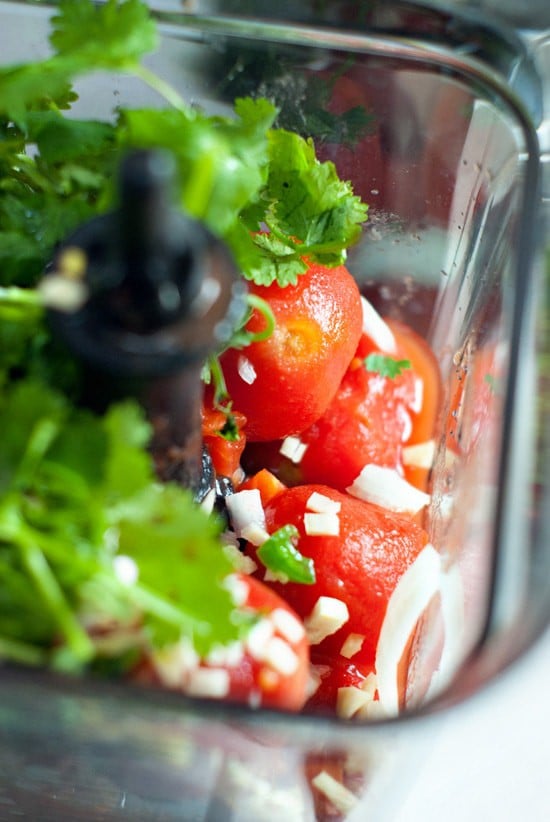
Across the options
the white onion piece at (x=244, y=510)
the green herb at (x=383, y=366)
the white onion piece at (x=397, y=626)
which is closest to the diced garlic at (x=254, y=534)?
the white onion piece at (x=244, y=510)

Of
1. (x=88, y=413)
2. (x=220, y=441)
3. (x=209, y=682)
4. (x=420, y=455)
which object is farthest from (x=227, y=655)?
(x=420, y=455)

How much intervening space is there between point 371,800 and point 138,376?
31 centimetres

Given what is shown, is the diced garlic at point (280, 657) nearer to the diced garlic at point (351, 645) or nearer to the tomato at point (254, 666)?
the tomato at point (254, 666)

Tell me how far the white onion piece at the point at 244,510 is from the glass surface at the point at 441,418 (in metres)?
0.15

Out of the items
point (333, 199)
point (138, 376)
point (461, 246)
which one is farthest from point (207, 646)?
point (461, 246)

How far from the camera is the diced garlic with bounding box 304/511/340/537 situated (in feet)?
2.31

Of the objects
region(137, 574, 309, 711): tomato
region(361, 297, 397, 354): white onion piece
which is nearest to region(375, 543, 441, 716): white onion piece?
region(137, 574, 309, 711): tomato

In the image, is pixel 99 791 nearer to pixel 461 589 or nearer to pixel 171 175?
pixel 461 589

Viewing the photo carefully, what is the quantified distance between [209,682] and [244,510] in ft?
0.77

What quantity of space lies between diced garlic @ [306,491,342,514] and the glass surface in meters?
0.09

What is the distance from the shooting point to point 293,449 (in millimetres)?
820

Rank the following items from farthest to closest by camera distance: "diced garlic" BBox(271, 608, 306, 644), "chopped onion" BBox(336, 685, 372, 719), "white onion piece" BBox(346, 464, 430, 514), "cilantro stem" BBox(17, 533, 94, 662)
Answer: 1. "white onion piece" BBox(346, 464, 430, 514)
2. "chopped onion" BBox(336, 685, 372, 719)
3. "diced garlic" BBox(271, 608, 306, 644)
4. "cilantro stem" BBox(17, 533, 94, 662)

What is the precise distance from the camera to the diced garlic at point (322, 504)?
72cm

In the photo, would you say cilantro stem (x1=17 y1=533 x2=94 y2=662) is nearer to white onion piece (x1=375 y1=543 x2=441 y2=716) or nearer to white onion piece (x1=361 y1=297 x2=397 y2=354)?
white onion piece (x1=375 y1=543 x2=441 y2=716)
